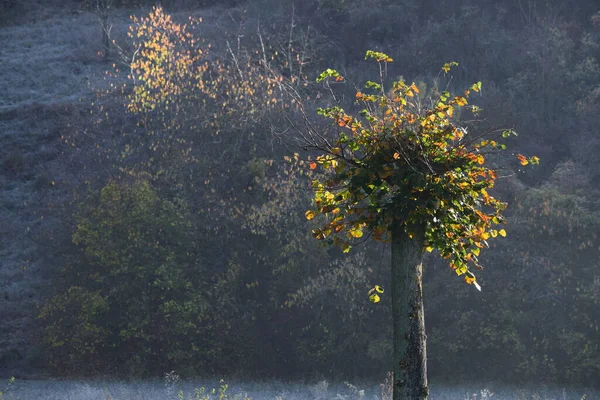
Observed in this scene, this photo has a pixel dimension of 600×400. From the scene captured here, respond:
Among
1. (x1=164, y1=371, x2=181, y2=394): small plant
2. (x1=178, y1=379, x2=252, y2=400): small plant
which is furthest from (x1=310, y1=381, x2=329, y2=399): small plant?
(x1=164, y1=371, x2=181, y2=394): small plant

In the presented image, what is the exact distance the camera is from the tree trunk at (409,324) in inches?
261

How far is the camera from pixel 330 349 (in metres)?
20.4

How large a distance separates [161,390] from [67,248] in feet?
18.0

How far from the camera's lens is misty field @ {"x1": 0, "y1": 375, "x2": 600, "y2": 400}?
17.5 m

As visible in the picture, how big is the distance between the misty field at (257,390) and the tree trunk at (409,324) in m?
10.9

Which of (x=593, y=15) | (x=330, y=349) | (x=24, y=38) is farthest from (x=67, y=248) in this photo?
(x=593, y=15)

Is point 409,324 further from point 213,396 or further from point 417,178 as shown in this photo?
point 213,396

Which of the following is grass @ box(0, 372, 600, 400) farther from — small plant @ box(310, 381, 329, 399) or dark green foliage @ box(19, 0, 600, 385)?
dark green foliage @ box(19, 0, 600, 385)

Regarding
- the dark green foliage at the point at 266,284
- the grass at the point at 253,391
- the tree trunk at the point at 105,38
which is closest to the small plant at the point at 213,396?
the grass at the point at 253,391

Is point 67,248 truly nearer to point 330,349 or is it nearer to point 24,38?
point 330,349

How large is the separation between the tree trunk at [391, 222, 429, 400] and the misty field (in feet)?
35.7

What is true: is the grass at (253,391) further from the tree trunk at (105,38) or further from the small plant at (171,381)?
the tree trunk at (105,38)

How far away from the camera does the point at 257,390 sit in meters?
19.3

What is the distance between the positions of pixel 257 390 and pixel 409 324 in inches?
522
